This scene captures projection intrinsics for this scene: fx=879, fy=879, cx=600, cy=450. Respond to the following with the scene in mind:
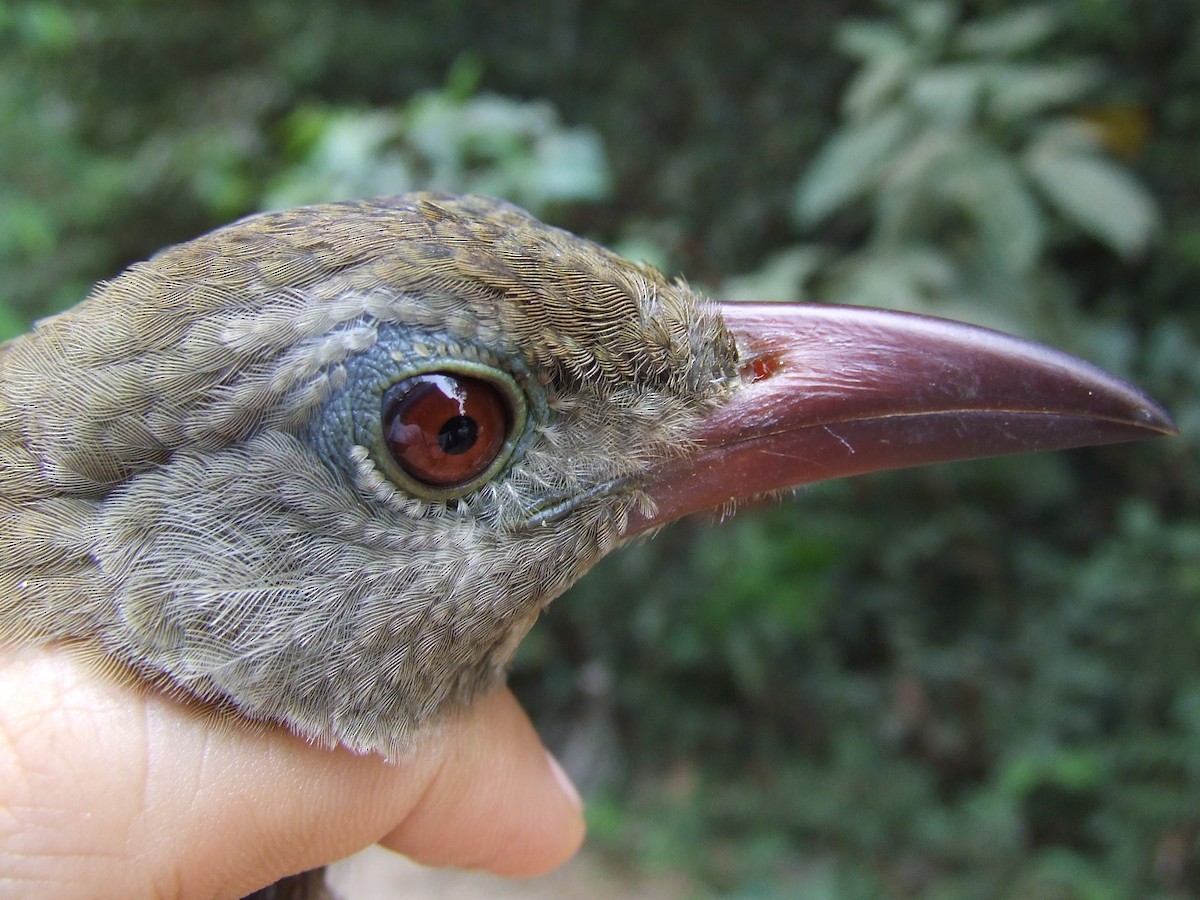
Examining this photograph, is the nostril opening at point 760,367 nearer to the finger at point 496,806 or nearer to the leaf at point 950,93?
the finger at point 496,806

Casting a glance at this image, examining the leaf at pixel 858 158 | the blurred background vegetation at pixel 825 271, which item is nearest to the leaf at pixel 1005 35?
the blurred background vegetation at pixel 825 271

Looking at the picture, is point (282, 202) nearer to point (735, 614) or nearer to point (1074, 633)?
point (735, 614)

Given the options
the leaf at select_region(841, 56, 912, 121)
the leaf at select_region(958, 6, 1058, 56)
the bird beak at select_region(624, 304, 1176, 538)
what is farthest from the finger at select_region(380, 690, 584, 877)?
the leaf at select_region(958, 6, 1058, 56)

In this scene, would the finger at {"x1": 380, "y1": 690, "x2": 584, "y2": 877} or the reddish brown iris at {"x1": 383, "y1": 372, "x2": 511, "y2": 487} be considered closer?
the reddish brown iris at {"x1": 383, "y1": 372, "x2": 511, "y2": 487}

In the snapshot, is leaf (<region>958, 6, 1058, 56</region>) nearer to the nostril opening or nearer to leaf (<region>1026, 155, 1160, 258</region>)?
leaf (<region>1026, 155, 1160, 258</region>)

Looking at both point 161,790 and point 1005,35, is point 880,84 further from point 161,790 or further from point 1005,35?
point 161,790

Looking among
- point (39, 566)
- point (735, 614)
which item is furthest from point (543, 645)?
point (39, 566)
